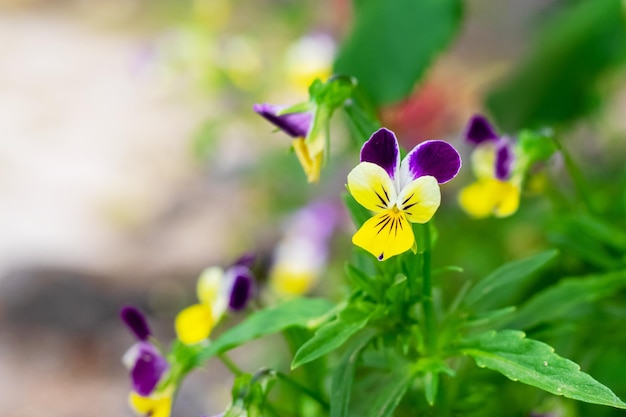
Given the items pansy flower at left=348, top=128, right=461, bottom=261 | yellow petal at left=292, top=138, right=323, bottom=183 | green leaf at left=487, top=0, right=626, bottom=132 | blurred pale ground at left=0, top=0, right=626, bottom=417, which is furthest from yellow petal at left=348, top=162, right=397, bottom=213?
blurred pale ground at left=0, top=0, right=626, bottom=417

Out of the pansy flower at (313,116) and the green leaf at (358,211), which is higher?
the pansy flower at (313,116)

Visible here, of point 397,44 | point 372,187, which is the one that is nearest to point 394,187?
point 372,187

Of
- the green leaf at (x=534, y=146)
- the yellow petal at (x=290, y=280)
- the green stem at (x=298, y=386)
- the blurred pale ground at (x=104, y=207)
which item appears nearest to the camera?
the green stem at (x=298, y=386)

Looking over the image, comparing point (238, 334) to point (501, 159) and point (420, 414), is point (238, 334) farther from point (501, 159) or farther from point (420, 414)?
point (501, 159)

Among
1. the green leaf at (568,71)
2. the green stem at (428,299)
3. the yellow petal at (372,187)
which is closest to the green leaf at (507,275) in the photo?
the green stem at (428,299)

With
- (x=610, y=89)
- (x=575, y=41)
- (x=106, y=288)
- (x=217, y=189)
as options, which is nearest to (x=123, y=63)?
(x=217, y=189)

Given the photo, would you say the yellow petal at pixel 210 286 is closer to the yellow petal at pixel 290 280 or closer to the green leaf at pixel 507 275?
the green leaf at pixel 507 275

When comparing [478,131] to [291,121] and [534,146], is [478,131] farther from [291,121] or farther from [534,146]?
[291,121]
